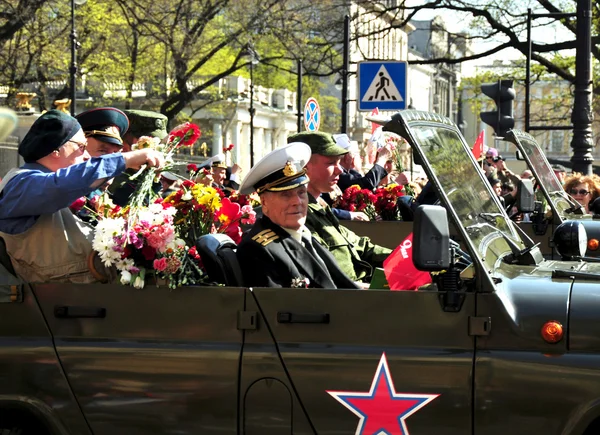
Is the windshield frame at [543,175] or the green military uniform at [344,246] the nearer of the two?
the green military uniform at [344,246]

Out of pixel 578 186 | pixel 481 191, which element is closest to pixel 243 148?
pixel 578 186

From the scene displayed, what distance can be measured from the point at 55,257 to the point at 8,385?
63cm

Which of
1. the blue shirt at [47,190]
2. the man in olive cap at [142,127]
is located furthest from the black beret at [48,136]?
the man in olive cap at [142,127]

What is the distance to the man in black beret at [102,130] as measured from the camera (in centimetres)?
671

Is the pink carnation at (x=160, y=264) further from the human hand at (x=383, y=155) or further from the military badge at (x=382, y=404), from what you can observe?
the human hand at (x=383, y=155)

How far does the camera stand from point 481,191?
5.41m

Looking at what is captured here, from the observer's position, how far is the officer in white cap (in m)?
5.04

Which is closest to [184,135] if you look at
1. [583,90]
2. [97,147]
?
[97,147]

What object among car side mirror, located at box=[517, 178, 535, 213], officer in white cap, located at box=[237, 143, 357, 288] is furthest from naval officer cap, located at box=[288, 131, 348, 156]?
car side mirror, located at box=[517, 178, 535, 213]

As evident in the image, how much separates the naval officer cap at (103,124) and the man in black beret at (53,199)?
139 centimetres

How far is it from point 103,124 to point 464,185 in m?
2.56

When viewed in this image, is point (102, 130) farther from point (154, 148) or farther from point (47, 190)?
point (47, 190)

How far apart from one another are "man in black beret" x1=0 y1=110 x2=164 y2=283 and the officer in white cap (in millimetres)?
616

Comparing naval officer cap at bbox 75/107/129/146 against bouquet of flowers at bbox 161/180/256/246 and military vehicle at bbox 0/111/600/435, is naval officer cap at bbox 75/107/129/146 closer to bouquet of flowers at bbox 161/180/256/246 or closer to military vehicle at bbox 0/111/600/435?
bouquet of flowers at bbox 161/180/256/246
